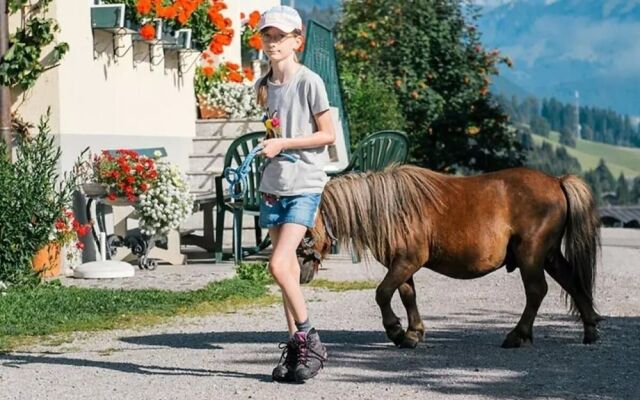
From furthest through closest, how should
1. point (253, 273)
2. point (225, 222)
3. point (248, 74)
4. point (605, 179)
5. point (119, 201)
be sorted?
point (605, 179)
point (248, 74)
point (225, 222)
point (119, 201)
point (253, 273)

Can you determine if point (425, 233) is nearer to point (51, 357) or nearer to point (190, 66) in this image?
point (51, 357)

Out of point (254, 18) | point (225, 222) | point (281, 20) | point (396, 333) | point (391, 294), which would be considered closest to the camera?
point (281, 20)

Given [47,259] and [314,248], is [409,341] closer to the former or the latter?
[314,248]

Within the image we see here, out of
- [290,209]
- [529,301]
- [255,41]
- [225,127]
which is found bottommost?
[529,301]

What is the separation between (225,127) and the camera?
1894 cm

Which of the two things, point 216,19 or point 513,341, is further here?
point 216,19

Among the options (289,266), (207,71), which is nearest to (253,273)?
(289,266)

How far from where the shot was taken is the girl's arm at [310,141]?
7812 millimetres

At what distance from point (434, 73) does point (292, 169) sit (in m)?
25.4

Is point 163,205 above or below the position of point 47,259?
above

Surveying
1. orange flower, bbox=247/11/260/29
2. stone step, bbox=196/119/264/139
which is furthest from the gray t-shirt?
orange flower, bbox=247/11/260/29

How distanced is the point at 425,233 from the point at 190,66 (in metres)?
10.2

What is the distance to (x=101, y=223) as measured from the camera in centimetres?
1448

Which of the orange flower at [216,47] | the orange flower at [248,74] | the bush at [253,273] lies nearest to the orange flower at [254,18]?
the orange flower at [248,74]
